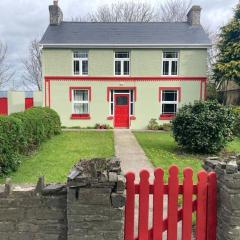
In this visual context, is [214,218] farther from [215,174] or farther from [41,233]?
[41,233]

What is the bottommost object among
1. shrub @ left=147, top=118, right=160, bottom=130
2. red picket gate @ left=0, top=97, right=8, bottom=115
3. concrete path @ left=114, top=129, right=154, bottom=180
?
concrete path @ left=114, top=129, right=154, bottom=180

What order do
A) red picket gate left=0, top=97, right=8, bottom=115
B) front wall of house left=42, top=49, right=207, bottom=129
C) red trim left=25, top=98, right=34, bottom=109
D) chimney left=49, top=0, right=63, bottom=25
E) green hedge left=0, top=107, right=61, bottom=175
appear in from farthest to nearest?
red trim left=25, top=98, right=34, bottom=109 → red picket gate left=0, top=97, right=8, bottom=115 → chimney left=49, top=0, right=63, bottom=25 → front wall of house left=42, top=49, right=207, bottom=129 → green hedge left=0, top=107, right=61, bottom=175

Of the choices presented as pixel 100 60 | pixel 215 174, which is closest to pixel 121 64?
pixel 100 60

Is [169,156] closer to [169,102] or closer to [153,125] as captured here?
[153,125]

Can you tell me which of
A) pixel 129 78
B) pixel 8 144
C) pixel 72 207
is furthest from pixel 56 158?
pixel 129 78

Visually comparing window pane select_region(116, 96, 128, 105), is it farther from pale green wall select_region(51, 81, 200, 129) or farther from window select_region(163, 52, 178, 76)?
window select_region(163, 52, 178, 76)

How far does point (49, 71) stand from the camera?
2500 centimetres

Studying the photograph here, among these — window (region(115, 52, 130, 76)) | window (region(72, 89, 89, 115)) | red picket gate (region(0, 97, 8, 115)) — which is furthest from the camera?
red picket gate (region(0, 97, 8, 115))

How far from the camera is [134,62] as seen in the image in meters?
24.8

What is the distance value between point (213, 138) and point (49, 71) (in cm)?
1593

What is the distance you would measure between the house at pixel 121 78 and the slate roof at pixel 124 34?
0.11 meters

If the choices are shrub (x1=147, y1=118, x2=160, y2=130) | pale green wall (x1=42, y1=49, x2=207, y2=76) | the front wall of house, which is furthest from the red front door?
pale green wall (x1=42, y1=49, x2=207, y2=76)

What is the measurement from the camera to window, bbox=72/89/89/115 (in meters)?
25.2

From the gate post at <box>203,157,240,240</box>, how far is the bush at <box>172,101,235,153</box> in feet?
28.6
